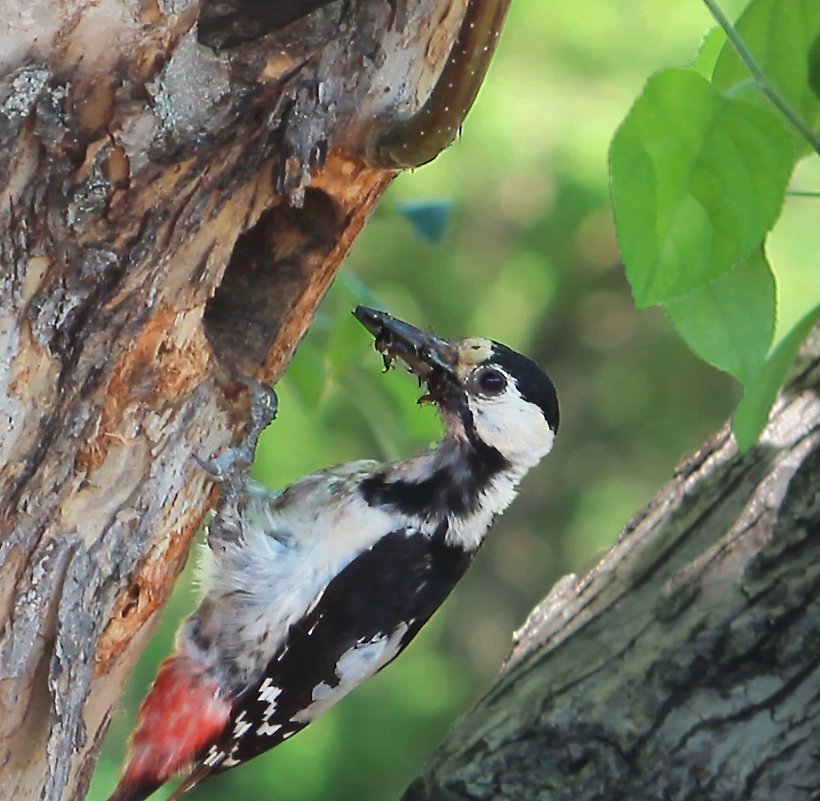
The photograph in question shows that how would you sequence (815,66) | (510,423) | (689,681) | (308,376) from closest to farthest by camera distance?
(815,66) < (689,681) < (510,423) < (308,376)

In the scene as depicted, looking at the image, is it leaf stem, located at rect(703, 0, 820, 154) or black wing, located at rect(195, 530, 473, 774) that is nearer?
leaf stem, located at rect(703, 0, 820, 154)

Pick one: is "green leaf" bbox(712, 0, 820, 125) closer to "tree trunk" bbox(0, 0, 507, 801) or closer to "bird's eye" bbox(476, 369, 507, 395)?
"tree trunk" bbox(0, 0, 507, 801)

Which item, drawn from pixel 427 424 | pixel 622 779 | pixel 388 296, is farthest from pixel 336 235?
pixel 388 296

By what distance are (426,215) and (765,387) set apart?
100 cm

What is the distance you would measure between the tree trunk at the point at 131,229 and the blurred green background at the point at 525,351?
4.69 ft

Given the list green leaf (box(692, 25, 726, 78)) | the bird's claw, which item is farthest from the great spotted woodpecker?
green leaf (box(692, 25, 726, 78))

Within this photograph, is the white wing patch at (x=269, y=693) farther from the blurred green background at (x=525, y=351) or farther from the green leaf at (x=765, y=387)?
the blurred green background at (x=525, y=351)

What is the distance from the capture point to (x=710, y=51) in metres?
1.44

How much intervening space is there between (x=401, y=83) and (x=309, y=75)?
0.13 metres

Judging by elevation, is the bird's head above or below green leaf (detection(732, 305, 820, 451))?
above

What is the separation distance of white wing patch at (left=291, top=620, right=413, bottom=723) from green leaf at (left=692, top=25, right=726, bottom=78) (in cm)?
103

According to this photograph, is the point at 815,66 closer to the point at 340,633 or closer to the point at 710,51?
the point at 710,51

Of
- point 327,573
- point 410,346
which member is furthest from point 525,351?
point 327,573

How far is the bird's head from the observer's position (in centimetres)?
209
